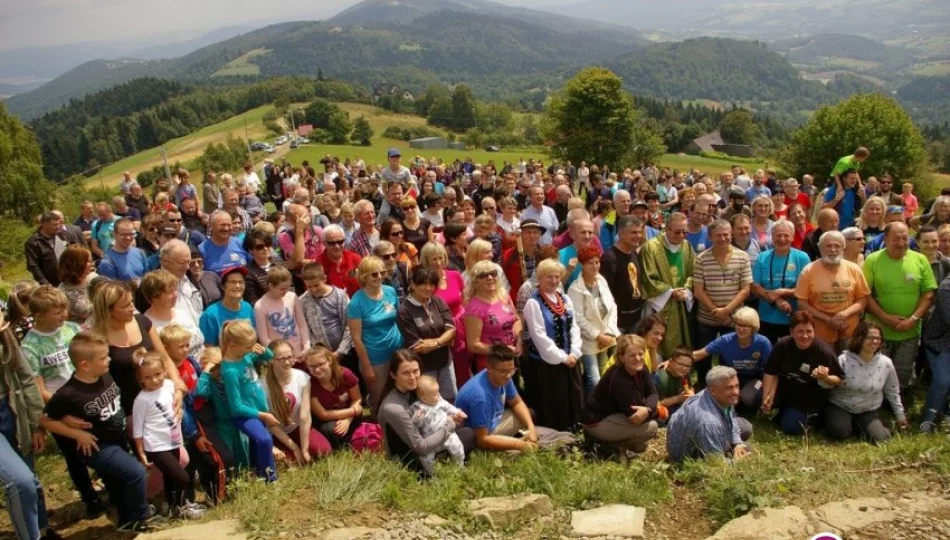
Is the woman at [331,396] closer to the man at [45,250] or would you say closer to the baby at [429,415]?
the baby at [429,415]

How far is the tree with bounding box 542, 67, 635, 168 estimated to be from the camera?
188ft

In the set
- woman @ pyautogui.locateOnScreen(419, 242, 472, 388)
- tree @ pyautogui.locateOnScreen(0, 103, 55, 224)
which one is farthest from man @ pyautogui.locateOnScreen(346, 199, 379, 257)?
tree @ pyautogui.locateOnScreen(0, 103, 55, 224)

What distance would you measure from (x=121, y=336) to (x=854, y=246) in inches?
286

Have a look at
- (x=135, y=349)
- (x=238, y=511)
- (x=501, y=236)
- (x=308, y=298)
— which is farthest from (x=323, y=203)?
(x=238, y=511)

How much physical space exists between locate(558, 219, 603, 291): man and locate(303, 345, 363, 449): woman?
92.0 inches

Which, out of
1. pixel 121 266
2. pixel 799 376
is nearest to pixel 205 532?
pixel 121 266

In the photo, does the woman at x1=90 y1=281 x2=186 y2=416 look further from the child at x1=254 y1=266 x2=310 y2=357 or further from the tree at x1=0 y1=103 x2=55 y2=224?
the tree at x1=0 y1=103 x2=55 y2=224

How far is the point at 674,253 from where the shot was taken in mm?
6766

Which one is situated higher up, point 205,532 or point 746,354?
point 205,532

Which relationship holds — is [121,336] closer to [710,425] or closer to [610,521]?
[610,521]

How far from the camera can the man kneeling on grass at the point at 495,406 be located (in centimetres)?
496

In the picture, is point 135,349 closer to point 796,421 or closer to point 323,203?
point 323,203

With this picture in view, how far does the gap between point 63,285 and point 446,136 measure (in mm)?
98060

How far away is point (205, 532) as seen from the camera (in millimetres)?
3957
